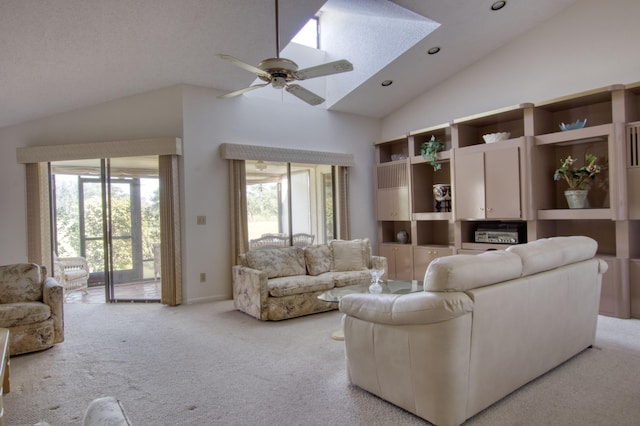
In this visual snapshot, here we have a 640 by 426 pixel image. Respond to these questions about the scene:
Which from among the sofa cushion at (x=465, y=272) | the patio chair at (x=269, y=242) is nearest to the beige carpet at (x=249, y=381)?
the sofa cushion at (x=465, y=272)

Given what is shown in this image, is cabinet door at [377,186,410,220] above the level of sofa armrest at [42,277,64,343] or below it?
above

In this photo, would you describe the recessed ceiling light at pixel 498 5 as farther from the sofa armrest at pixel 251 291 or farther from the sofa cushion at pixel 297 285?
the sofa armrest at pixel 251 291

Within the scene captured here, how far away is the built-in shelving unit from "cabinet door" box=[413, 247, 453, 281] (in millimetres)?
16

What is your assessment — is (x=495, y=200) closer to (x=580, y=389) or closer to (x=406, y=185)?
(x=406, y=185)

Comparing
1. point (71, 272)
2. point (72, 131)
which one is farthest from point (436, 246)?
point (72, 131)

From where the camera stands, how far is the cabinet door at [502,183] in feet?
16.2

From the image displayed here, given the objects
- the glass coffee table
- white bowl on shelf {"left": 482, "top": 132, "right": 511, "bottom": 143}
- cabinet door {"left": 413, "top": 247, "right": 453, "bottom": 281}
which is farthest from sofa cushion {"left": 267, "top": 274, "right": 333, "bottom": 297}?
white bowl on shelf {"left": 482, "top": 132, "right": 511, "bottom": 143}

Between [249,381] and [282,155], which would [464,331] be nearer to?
[249,381]

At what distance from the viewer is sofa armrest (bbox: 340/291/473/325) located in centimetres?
201

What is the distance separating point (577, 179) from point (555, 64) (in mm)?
1645

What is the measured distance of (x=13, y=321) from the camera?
3.50 meters

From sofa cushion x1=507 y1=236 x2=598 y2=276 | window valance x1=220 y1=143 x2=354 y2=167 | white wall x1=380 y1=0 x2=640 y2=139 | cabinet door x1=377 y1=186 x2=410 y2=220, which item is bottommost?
sofa cushion x1=507 y1=236 x2=598 y2=276

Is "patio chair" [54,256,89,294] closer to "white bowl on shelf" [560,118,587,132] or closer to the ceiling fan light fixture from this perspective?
the ceiling fan light fixture

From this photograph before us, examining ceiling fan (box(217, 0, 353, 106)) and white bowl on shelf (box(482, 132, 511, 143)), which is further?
white bowl on shelf (box(482, 132, 511, 143))
